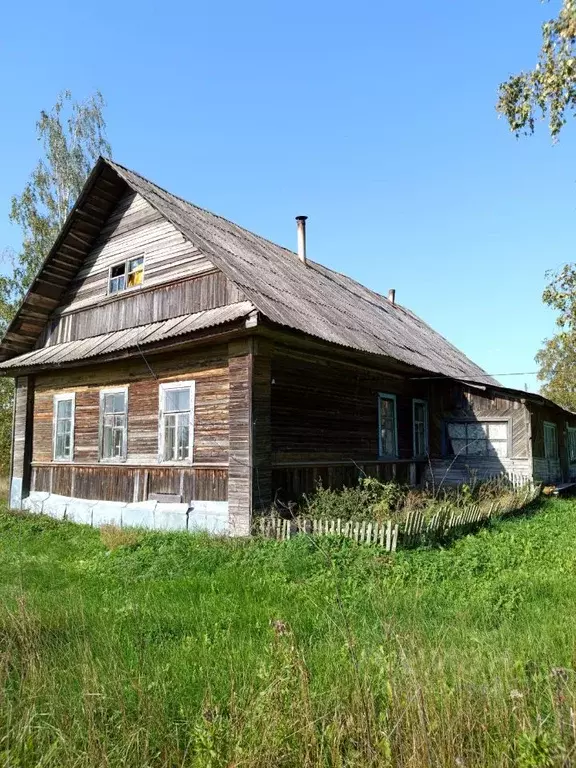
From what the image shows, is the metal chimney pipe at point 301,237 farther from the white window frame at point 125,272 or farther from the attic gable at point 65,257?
the white window frame at point 125,272

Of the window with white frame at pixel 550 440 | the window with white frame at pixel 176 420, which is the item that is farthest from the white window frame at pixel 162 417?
the window with white frame at pixel 550 440

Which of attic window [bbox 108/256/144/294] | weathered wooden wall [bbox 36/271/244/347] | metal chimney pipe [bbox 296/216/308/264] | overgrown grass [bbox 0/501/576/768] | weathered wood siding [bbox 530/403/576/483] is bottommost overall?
overgrown grass [bbox 0/501/576/768]

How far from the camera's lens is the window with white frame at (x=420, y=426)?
589 inches

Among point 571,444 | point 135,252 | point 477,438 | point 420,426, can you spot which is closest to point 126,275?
point 135,252

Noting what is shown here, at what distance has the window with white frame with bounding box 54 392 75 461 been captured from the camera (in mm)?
12852

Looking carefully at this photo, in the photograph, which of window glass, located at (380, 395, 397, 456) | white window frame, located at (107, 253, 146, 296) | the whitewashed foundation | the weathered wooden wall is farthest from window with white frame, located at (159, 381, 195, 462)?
window glass, located at (380, 395, 397, 456)

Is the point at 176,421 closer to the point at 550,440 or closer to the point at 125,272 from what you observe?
the point at 125,272

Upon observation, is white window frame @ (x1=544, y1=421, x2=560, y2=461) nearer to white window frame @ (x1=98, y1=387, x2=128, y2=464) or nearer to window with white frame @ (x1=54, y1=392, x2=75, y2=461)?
white window frame @ (x1=98, y1=387, x2=128, y2=464)

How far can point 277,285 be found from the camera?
11.5 m

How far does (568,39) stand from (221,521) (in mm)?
8266

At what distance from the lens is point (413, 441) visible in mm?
14688

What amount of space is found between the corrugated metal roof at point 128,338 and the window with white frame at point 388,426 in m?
5.39

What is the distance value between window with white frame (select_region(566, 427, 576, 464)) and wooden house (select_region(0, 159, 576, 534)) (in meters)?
3.99

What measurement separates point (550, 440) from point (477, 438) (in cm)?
388
